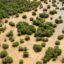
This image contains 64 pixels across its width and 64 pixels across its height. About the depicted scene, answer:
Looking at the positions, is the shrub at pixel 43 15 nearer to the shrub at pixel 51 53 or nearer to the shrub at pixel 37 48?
the shrub at pixel 37 48

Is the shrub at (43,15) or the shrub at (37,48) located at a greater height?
the shrub at (43,15)

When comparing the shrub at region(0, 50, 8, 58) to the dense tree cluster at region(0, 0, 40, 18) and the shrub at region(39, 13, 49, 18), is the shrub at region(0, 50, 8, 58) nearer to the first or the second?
the dense tree cluster at region(0, 0, 40, 18)

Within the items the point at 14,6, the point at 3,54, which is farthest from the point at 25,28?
the point at 14,6

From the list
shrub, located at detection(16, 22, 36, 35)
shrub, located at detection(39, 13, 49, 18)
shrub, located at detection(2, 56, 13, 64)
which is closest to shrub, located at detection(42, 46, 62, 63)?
shrub, located at detection(2, 56, 13, 64)

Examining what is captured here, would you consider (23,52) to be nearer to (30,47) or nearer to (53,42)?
(30,47)

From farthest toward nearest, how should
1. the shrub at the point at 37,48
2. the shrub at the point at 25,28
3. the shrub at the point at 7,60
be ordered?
the shrub at the point at 25,28, the shrub at the point at 37,48, the shrub at the point at 7,60

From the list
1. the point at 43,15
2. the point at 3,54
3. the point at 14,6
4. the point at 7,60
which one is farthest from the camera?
the point at 14,6

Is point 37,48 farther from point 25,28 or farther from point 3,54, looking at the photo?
point 25,28

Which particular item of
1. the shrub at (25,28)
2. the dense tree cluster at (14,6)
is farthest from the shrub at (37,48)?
the dense tree cluster at (14,6)
